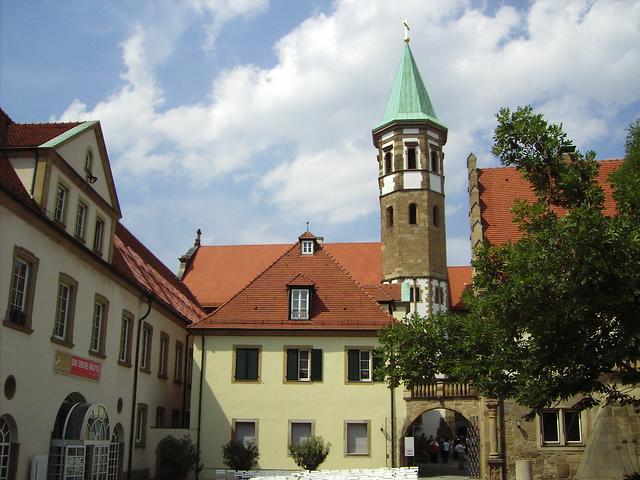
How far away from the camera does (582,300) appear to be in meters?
14.4

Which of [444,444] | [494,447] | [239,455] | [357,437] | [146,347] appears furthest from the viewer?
[444,444]

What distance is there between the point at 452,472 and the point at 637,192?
2142 centimetres

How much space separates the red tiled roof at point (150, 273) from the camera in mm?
30703

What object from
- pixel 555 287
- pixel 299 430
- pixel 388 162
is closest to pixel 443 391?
pixel 299 430

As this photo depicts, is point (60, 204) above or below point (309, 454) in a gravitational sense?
above

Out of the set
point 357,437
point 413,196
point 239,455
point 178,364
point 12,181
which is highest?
point 413,196

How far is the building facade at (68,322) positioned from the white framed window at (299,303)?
227 inches

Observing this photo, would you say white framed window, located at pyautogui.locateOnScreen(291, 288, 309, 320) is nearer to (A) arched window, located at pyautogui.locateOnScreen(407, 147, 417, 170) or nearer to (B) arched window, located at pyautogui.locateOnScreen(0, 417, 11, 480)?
(B) arched window, located at pyautogui.locateOnScreen(0, 417, 11, 480)

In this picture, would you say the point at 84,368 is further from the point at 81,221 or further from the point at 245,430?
the point at 245,430

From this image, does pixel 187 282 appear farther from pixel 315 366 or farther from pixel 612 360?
pixel 612 360

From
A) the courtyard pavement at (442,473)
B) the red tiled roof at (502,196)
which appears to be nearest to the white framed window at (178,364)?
the courtyard pavement at (442,473)

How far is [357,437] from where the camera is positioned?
30516 mm

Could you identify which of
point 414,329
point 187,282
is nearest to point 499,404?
point 414,329

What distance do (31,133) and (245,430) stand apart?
15.0 metres
